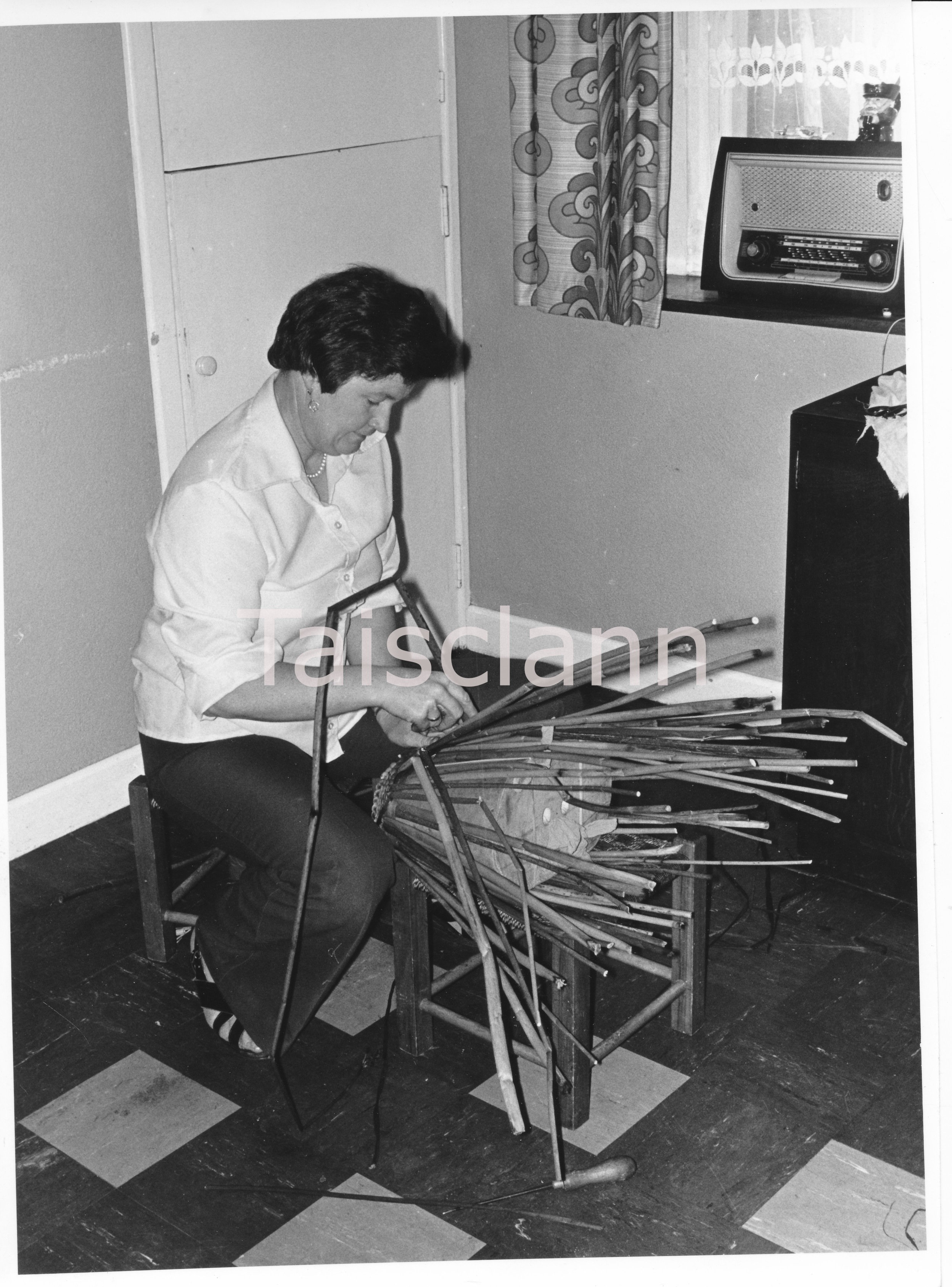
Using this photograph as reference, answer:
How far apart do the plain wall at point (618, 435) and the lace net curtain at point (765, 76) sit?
406mm

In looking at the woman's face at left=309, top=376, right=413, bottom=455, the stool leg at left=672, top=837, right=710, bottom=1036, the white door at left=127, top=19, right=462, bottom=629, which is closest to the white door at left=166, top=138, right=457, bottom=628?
the white door at left=127, top=19, right=462, bottom=629

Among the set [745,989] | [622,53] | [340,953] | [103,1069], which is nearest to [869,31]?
[622,53]

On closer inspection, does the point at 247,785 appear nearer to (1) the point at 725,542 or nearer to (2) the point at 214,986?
(2) the point at 214,986

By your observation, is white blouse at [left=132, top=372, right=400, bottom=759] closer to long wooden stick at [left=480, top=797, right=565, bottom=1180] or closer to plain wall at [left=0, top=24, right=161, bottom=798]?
long wooden stick at [left=480, top=797, right=565, bottom=1180]

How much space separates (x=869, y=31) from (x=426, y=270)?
3.91 ft

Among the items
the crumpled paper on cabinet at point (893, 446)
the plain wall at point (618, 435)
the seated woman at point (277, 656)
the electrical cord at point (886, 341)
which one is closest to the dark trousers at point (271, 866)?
the seated woman at point (277, 656)

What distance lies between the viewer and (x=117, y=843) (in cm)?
315

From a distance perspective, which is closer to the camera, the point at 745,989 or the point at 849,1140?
the point at 849,1140

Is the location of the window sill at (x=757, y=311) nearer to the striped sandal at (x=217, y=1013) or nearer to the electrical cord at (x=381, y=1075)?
the electrical cord at (x=381, y=1075)

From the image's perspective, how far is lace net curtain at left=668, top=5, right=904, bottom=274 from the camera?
315cm

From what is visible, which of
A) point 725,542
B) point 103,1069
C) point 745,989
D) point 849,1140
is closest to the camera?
point 849,1140

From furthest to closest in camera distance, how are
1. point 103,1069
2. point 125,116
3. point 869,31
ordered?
1. point 869,31
2. point 125,116
3. point 103,1069

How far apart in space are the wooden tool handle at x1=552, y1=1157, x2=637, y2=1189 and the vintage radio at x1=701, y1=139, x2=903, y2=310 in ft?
6.39

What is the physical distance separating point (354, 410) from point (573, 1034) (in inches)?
40.2
